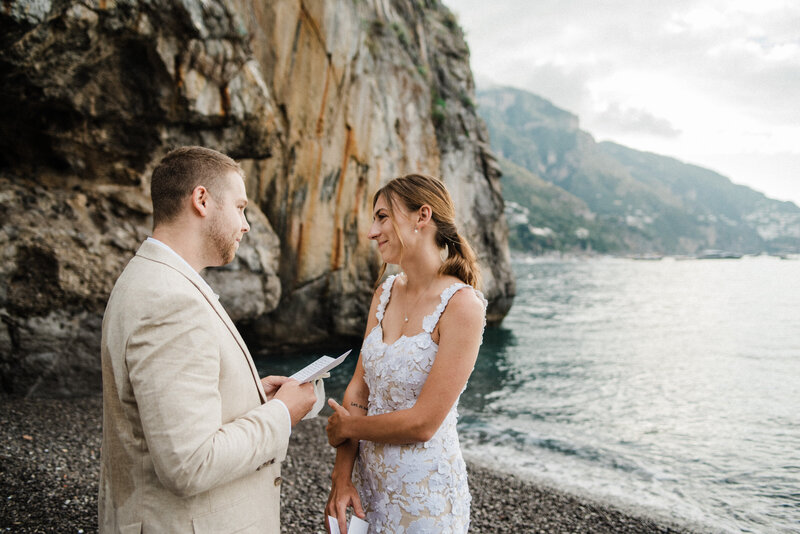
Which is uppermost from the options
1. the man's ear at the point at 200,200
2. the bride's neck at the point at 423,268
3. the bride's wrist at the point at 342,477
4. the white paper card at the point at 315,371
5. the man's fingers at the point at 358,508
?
the man's ear at the point at 200,200

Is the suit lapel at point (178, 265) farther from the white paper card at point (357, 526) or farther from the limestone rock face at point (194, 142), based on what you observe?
the limestone rock face at point (194, 142)

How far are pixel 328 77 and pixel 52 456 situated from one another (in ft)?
39.1

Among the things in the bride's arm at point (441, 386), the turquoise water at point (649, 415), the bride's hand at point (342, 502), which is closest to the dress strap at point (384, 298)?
the bride's arm at point (441, 386)

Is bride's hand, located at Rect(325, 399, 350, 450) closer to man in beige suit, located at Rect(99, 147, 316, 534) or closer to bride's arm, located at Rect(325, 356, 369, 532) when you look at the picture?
bride's arm, located at Rect(325, 356, 369, 532)

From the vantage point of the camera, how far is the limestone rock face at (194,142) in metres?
8.91

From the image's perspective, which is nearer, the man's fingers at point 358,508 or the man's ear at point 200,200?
the man's ear at point 200,200

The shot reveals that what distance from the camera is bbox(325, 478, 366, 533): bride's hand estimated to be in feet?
7.90

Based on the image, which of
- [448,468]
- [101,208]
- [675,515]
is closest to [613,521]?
[675,515]

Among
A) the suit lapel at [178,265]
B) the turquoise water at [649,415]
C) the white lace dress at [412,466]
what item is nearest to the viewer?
the suit lapel at [178,265]

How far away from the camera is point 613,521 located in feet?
21.3

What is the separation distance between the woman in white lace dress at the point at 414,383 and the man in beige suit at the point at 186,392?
1.71 ft

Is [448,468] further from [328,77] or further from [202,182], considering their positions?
[328,77]

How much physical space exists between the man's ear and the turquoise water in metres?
7.94

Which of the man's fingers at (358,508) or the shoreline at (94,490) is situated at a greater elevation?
the man's fingers at (358,508)
